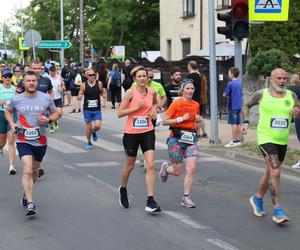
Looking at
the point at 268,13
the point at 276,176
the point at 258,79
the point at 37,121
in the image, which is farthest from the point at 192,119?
the point at 258,79

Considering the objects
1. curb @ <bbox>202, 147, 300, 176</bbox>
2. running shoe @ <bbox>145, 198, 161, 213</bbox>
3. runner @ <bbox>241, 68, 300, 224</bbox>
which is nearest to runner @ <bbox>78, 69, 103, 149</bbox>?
curb @ <bbox>202, 147, 300, 176</bbox>

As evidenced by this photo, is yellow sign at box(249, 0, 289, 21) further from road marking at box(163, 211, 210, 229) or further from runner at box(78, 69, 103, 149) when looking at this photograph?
road marking at box(163, 211, 210, 229)

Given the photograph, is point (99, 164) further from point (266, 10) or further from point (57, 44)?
point (57, 44)

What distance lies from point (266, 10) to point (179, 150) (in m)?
5.93

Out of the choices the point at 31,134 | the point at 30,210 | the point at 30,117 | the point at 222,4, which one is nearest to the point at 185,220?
the point at 30,210

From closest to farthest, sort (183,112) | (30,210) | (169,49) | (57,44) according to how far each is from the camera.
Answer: (30,210)
(183,112)
(57,44)
(169,49)

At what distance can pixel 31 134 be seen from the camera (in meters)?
7.38

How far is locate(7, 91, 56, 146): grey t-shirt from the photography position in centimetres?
738

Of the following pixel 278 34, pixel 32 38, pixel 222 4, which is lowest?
pixel 278 34

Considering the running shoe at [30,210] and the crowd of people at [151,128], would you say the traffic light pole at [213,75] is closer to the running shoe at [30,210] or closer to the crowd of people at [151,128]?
the crowd of people at [151,128]

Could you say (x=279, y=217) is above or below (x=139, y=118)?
below

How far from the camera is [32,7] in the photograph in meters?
69.1

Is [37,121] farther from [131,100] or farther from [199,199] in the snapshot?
[199,199]

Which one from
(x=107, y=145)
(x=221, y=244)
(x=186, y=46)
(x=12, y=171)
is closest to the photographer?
(x=221, y=244)
